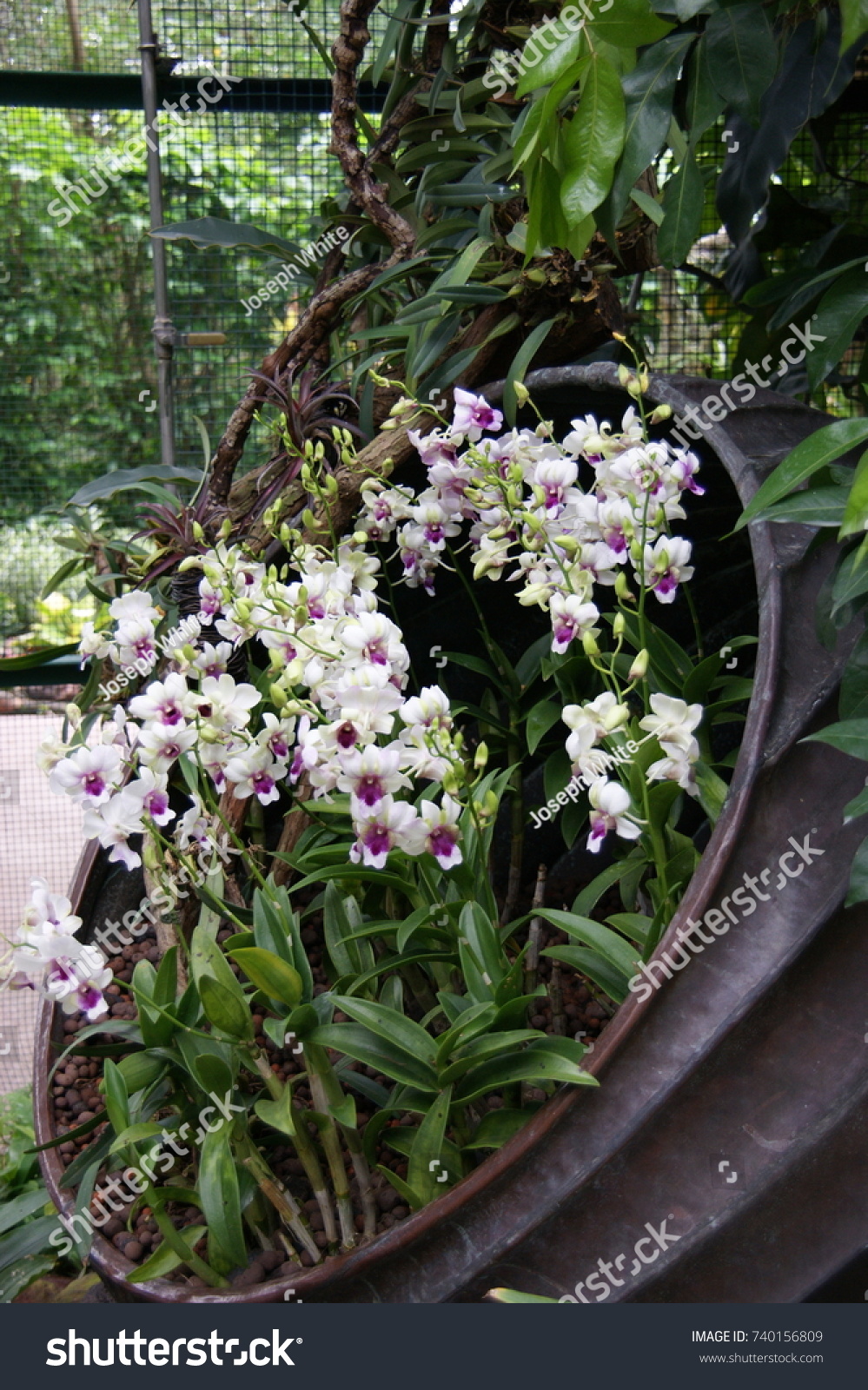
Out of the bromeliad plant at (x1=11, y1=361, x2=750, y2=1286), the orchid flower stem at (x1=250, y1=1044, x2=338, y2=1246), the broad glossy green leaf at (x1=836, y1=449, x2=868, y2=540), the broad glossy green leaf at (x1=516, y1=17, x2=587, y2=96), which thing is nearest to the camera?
the broad glossy green leaf at (x1=836, y1=449, x2=868, y2=540)

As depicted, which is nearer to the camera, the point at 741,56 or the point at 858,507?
the point at 858,507

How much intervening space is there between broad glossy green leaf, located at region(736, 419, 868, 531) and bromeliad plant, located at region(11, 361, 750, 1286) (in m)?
0.21

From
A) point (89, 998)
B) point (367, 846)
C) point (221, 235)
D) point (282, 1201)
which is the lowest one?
point (282, 1201)

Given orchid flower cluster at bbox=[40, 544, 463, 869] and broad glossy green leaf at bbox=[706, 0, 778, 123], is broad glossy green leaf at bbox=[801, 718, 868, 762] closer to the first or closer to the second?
orchid flower cluster at bbox=[40, 544, 463, 869]

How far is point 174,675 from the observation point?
3.22 feet

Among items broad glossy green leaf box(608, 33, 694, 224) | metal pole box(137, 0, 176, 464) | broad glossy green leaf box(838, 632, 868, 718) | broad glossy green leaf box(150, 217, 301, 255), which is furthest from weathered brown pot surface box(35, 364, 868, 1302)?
metal pole box(137, 0, 176, 464)

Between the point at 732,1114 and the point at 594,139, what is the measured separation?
2.24 ft

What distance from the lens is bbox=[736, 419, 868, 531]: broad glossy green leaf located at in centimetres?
72

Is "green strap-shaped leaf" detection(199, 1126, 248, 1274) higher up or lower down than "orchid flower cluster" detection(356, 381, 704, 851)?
lower down

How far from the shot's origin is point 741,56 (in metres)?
0.85

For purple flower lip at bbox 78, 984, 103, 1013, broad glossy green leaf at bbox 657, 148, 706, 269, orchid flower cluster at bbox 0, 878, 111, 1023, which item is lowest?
purple flower lip at bbox 78, 984, 103, 1013

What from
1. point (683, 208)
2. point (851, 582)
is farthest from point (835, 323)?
point (851, 582)

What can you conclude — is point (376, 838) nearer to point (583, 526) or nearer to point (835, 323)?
point (583, 526)

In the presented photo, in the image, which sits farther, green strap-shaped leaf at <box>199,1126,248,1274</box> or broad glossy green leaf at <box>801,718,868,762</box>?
green strap-shaped leaf at <box>199,1126,248,1274</box>
